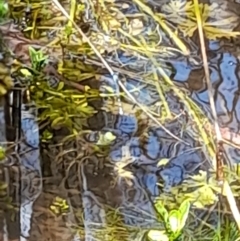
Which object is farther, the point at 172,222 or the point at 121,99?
the point at 121,99

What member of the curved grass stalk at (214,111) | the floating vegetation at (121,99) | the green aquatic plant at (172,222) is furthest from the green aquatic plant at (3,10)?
the green aquatic plant at (172,222)

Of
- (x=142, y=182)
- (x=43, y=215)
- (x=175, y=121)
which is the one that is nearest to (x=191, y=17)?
(x=175, y=121)

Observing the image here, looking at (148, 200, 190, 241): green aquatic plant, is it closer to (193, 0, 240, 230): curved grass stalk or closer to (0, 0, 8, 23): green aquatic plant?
(193, 0, 240, 230): curved grass stalk

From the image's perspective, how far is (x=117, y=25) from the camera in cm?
108

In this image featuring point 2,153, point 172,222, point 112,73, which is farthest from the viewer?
point 112,73

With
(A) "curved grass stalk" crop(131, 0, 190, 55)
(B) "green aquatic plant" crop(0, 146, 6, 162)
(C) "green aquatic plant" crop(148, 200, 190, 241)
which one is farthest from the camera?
(A) "curved grass stalk" crop(131, 0, 190, 55)

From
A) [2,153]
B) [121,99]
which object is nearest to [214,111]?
[121,99]

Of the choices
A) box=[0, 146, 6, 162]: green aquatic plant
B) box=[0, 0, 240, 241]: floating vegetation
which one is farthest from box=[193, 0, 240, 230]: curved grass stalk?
box=[0, 146, 6, 162]: green aquatic plant

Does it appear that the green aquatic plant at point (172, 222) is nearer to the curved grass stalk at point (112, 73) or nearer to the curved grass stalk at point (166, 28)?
the curved grass stalk at point (112, 73)

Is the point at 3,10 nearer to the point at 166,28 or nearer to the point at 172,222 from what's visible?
the point at 166,28

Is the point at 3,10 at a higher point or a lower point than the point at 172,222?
higher

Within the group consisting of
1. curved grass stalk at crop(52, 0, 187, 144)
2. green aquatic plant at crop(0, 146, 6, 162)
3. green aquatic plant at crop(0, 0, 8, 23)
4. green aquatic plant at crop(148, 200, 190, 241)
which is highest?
green aquatic plant at crop(0, 0, 8, 23)

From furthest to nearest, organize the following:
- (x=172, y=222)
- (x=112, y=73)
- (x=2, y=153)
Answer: (x=112, y=73) < (x=2, y=153) < (x=172, y=222)

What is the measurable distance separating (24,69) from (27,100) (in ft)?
0.20
